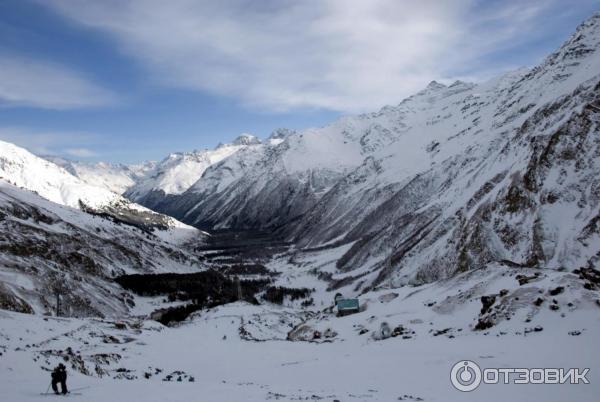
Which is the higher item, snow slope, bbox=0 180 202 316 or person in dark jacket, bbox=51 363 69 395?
snow slope, bbox=0 180 202 316

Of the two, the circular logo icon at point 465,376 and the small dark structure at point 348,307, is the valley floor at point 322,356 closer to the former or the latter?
the circular logo icon at point 465,376

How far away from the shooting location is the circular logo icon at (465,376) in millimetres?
25716

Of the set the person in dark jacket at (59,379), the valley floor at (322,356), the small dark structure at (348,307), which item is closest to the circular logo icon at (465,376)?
the valley floor at (322,356)

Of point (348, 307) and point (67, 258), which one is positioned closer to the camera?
point (348, 307)

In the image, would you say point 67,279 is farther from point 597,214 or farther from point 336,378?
point 597,214

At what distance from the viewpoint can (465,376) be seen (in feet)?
89.9

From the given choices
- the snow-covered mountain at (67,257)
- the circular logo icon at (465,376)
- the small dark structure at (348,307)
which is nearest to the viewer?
the circular logo icon at (465,376)

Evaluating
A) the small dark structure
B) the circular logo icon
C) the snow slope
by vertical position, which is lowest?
the circular logo icon

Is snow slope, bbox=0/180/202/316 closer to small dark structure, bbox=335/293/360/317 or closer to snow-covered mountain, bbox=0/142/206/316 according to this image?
snow-covered mountain, bbox=0/142/206/316

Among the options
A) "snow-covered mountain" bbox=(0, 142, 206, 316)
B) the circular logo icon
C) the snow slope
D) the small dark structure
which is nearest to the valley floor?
the circular logo icon

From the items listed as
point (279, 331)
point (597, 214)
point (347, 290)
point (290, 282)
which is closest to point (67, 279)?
point (279, 331)

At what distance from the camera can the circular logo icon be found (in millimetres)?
25716

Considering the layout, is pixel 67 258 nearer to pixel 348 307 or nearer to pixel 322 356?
pixel 348 307

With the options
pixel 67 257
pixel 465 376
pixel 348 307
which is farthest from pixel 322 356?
pixel 67 257
